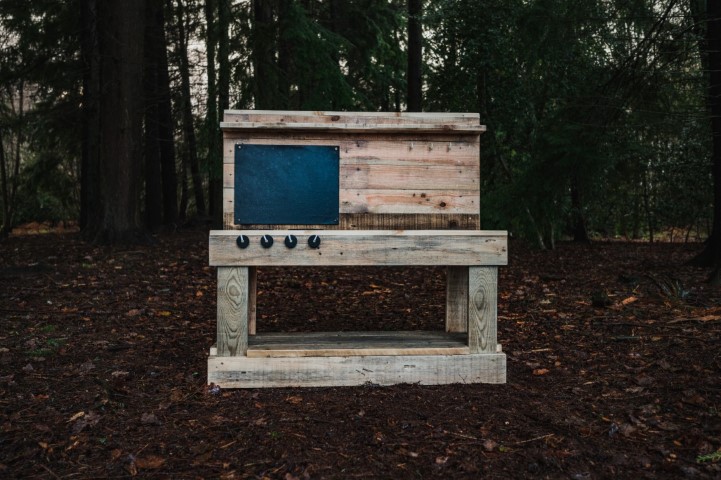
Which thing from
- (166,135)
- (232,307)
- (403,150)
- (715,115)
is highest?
(166,135)

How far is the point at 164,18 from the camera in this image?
1429 cm

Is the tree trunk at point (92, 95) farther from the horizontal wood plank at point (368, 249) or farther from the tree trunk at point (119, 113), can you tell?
the horizontal wood plank at point (368, 249)

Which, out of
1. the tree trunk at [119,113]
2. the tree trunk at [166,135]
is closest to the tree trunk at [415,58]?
the tree trunk at [119,113]

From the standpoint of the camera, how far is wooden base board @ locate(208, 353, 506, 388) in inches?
153

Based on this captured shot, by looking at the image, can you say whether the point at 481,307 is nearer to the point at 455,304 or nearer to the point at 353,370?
the point at 455,304

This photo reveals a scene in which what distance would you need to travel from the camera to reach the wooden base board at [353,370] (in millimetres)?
3887

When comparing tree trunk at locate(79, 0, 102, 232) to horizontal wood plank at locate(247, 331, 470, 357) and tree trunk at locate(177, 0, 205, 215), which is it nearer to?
tree trunk at locate(177, 0, 205, 215)

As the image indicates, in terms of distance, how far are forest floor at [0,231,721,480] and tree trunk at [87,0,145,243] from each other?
2.92m

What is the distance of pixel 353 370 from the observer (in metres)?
3.93

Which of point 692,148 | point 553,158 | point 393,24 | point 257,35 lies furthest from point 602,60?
point 393,24

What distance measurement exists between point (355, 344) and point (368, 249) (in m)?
0.75

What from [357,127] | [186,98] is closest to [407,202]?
[357,127]

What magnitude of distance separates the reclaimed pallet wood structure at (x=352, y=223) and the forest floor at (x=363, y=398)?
179 millimetres

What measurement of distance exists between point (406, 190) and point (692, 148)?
412 inches
